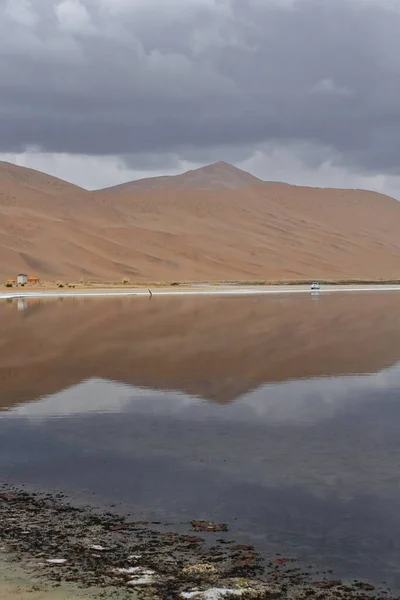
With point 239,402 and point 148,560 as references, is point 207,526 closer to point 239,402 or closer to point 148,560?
point 148,560

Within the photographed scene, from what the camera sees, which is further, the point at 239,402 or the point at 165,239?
the point at 165,239

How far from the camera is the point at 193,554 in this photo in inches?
336

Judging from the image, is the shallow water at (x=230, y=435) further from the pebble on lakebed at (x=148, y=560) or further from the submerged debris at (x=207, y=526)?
the pebble on lakebed at (x=148, y=560)

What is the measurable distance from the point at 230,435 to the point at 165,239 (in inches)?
5590

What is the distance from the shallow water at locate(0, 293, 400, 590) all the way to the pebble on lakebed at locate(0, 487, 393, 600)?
0.41 meters

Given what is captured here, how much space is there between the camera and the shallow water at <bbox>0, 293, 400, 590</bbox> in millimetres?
9727

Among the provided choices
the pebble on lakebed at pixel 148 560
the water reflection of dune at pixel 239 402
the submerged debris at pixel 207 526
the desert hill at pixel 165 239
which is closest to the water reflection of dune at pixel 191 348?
the water reflection of dune at pixel 239 402

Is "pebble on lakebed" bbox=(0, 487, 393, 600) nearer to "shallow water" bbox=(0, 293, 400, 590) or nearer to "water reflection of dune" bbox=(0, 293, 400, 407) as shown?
"shallow water" bbox=(0, 293, 400, 590)

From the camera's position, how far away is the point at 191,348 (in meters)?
29.3

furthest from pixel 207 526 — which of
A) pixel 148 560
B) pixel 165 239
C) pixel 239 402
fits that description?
pixel 165 239

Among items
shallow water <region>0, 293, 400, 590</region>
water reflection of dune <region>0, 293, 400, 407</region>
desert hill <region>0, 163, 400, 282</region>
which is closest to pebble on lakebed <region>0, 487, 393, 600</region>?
shallow water <region>0, 293, 400, 590</region>

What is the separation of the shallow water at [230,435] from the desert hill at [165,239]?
91.2m

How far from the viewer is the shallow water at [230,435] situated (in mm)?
9727

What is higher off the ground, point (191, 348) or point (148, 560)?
point (191, 348)
